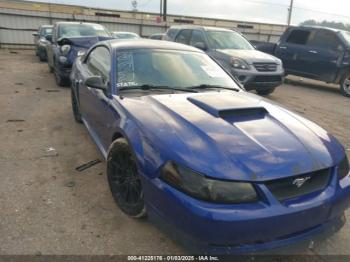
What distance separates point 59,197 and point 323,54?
31.4 ft

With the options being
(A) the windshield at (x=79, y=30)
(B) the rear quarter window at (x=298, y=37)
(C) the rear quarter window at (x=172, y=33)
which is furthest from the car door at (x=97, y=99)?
(B) the rear quarter window at (x=298, y=37)

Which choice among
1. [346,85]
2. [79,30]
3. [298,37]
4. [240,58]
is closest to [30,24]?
[79,30]

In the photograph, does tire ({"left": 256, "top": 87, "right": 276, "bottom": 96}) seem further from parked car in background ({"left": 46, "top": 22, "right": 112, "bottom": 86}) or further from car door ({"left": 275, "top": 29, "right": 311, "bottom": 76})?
parked car in background ({"left": 46, "top": 22, "right": 112, "bottom": 86})

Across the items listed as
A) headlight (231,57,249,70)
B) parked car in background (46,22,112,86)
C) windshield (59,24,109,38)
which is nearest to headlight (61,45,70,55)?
parked car in background (46,22,112,86)

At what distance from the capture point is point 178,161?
7.64 feet

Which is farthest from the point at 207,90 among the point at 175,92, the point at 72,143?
the point at 72,143

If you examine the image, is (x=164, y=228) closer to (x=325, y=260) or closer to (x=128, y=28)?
(x=325, y=260)

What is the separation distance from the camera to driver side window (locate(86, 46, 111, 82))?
3.93 metres

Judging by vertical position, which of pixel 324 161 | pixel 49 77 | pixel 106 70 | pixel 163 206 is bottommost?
pixel 49 77

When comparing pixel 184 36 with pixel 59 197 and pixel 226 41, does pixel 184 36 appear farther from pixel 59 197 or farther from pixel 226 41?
pixel 59 197

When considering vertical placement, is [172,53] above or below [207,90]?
above

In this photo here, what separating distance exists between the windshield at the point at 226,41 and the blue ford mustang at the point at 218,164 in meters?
5.88

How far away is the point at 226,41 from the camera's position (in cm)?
943

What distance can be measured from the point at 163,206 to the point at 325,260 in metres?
1.41
